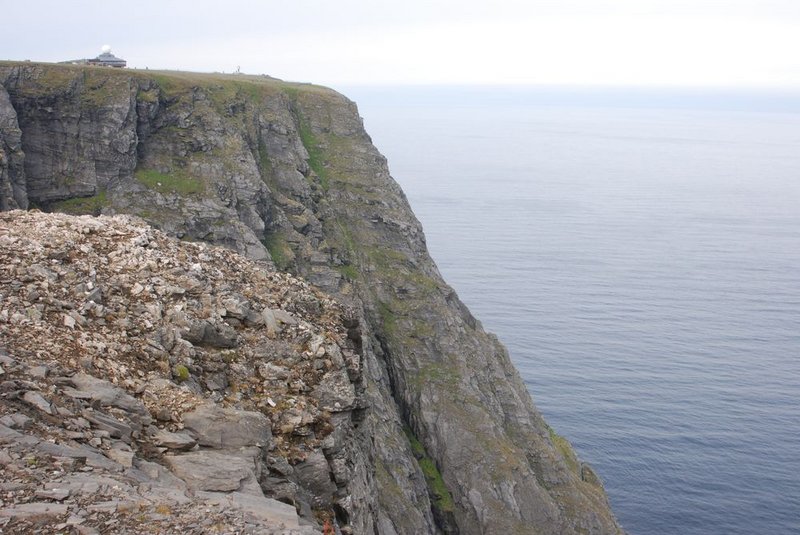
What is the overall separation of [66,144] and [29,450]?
61.6m

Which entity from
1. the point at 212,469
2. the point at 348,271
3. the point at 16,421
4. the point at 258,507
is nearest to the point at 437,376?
the point at 348,271

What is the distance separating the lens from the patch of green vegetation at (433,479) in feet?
206

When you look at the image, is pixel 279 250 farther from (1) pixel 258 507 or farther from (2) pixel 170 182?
(1) pixel 258 507

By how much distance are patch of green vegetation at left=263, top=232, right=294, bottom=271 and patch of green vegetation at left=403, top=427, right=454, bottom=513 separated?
1868 cm

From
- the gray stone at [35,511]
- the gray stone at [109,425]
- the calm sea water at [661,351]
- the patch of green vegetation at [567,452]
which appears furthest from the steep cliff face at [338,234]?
the gray stone at [35,511]

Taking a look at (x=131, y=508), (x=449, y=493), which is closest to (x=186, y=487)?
(x=131, y=508)

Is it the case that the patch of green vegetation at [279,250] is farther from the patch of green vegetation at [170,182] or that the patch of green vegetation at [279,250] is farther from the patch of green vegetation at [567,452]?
the patch of green vegetation at [567,452]

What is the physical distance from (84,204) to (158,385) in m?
54.3

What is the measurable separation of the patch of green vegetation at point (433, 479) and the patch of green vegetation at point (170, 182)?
29.6 m

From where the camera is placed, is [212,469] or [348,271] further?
[348,271]

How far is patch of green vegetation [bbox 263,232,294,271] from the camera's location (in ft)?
225

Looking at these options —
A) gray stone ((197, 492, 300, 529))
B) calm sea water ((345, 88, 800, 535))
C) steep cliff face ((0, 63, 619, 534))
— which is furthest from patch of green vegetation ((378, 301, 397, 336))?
gray stone ((197, 492, 300, 529))

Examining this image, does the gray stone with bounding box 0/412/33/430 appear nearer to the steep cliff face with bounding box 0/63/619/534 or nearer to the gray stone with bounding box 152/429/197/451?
the gray stone with bounding box 152/429/197/451

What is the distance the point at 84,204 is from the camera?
2685 inches
